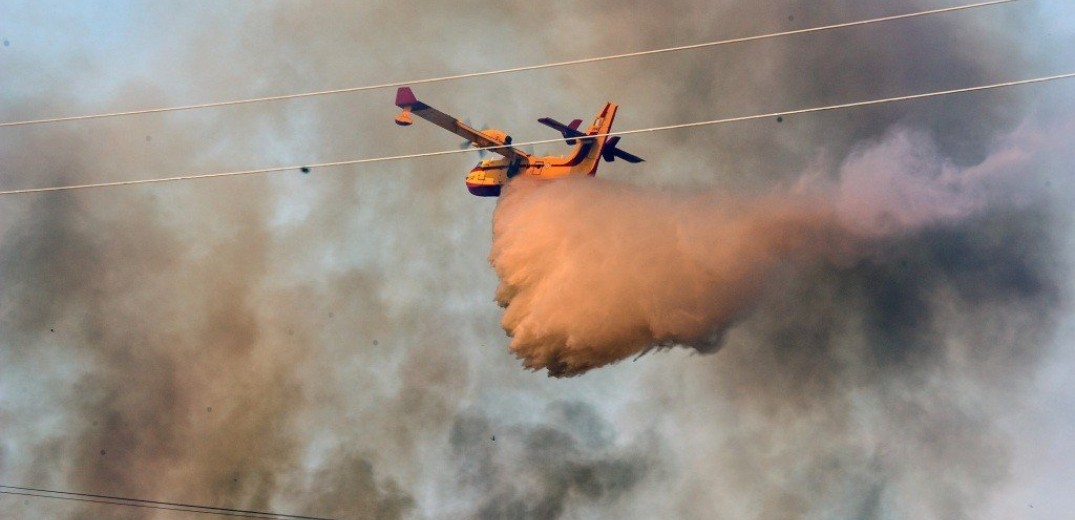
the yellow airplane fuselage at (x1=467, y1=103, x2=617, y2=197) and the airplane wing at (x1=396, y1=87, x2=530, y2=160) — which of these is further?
the yellow airplane fuselage at (x1=467, y1=103, x2=617, y2=197)

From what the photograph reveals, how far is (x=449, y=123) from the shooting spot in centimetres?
4662

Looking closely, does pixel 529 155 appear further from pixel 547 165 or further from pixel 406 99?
→ pixel 406 99

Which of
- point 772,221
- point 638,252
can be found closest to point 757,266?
point 772,221

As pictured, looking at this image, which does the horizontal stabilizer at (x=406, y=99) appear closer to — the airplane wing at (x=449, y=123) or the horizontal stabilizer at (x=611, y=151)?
the airplane wing at (x=449, y=123)

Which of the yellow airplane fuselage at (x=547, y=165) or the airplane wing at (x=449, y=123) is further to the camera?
the yellow airplane fuselage at (x=547, y=165)

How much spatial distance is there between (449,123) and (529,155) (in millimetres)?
4127

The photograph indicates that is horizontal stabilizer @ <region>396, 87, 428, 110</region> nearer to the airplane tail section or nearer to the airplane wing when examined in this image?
the airplane wing

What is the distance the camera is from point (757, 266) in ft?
147

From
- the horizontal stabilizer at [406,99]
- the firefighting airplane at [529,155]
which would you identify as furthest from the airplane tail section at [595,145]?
the horizontal stabilizer at [406,99]

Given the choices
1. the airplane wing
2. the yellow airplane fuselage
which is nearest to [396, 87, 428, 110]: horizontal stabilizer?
the airplane wing

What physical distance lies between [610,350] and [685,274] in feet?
14.3

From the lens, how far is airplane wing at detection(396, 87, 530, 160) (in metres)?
44.7

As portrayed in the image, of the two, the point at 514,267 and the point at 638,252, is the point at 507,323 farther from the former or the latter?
the point at 638,252

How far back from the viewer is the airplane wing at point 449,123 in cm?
4472
